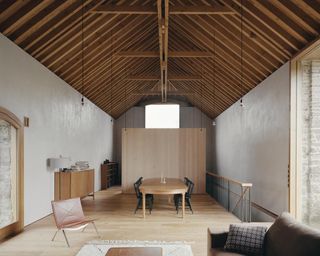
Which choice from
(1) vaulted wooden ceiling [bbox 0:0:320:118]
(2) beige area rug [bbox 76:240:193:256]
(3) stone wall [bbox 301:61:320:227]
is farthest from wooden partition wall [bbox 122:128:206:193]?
(2) beige area rug [bbox 76:240:193:256]

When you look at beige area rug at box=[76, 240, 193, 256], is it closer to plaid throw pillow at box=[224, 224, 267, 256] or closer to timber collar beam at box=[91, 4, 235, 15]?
plaid throw pillow at box=[224, 224, 267, 256]

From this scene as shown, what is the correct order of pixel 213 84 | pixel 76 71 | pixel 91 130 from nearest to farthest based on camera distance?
pixel 76 71, pixel 213 84, pixel 91 130

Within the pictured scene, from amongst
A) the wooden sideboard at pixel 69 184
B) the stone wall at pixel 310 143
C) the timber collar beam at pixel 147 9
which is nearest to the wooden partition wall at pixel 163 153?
the wooden sideboard at pixel 69 184

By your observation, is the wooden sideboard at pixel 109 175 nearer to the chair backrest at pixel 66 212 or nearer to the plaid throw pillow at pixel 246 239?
the chair backrest at pixel 66 212

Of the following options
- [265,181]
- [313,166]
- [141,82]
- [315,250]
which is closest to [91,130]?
[141,82]

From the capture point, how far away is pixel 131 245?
5.01 metres

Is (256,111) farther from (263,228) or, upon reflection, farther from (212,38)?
(263,228)

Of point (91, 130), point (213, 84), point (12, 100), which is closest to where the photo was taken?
point (12, 100)

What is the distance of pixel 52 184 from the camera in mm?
7688

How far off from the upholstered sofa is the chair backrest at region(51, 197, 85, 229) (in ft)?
8.52

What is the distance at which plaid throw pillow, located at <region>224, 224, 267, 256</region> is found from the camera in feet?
11.2

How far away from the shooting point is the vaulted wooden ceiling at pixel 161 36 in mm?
5289

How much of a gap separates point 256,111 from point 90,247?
5.59 m

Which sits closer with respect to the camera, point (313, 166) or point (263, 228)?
point (263, 228)
